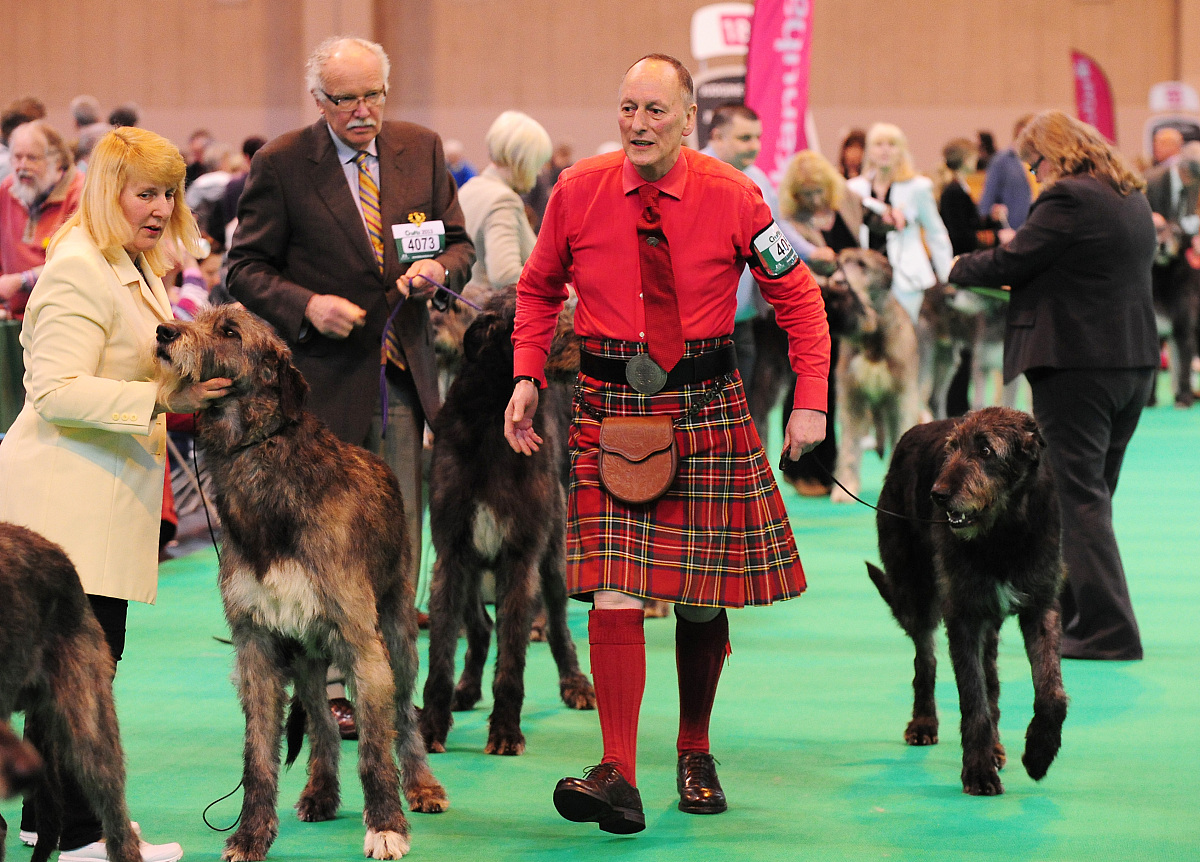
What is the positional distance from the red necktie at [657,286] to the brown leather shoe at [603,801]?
97cm

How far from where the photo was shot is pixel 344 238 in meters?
4.31

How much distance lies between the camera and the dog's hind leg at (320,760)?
3.69m

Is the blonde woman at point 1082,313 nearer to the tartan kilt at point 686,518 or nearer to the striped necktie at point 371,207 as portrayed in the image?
the tartan kilt at point 686,518

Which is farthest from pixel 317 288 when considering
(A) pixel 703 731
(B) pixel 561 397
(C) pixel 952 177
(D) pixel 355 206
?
(C) pixel 952 177

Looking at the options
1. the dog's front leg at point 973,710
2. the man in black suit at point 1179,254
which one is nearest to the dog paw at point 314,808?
the dog's front leg at point 973,710

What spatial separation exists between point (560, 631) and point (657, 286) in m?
1.76

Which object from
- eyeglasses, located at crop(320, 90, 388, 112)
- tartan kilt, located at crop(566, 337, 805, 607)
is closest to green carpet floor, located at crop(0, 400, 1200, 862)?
tartan kilt, located at crop(566, 337, 805, 607)

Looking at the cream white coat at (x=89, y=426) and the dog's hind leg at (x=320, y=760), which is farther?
the dog's hind leg at (x=320, y=760)

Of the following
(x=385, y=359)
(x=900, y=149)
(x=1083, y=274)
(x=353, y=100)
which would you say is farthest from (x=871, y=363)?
(x=353, y=100)

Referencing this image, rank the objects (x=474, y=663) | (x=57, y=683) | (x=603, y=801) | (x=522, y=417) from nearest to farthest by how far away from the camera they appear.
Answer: (x=57, y=683)
(x=603, y=801)
(x=522, y=417)
(x=474, y=663)

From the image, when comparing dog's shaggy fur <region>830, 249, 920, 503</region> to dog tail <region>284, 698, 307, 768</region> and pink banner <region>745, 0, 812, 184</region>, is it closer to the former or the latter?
pink banner <region>745, 0, 812, 184</region>

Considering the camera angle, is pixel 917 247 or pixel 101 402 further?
pixel 917 247

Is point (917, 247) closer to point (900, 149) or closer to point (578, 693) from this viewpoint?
point (900, 149)

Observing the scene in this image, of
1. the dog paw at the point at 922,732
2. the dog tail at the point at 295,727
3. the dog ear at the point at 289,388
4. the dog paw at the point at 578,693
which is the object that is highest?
Result: the dog ear at the point at 289,388
